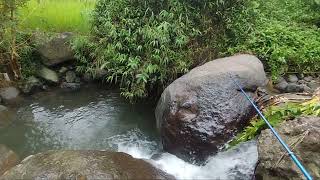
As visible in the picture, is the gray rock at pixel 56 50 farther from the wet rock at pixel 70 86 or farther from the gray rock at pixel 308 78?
the gray rock at pixel 308 78

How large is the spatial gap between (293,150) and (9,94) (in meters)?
5.86

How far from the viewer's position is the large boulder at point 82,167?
14.7 feet

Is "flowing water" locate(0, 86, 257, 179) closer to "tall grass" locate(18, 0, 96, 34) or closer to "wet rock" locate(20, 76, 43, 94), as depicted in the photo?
"wet rock" locate(20, 76, 43, 94)

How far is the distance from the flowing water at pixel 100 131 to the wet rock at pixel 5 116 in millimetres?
96

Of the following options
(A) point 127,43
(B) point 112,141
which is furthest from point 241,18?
(B) point 112,141

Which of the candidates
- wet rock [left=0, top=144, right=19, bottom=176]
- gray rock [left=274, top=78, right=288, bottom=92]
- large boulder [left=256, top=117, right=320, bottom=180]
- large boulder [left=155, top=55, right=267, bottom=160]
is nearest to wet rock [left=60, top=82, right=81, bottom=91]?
wet rock [left=0, top=144, right=19, bottom=176]

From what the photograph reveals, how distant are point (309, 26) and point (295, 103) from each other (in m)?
3.63

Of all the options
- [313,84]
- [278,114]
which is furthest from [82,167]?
[313,84]

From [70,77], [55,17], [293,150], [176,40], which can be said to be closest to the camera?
[293,150]

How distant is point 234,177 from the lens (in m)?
5.07

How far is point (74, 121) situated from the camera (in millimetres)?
7281

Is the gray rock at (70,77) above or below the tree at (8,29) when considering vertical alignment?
below

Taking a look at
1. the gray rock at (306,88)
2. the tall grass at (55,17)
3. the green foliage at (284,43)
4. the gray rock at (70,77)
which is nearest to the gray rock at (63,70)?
the gray rock at (70,77)

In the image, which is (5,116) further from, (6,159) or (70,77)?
(6,159)
